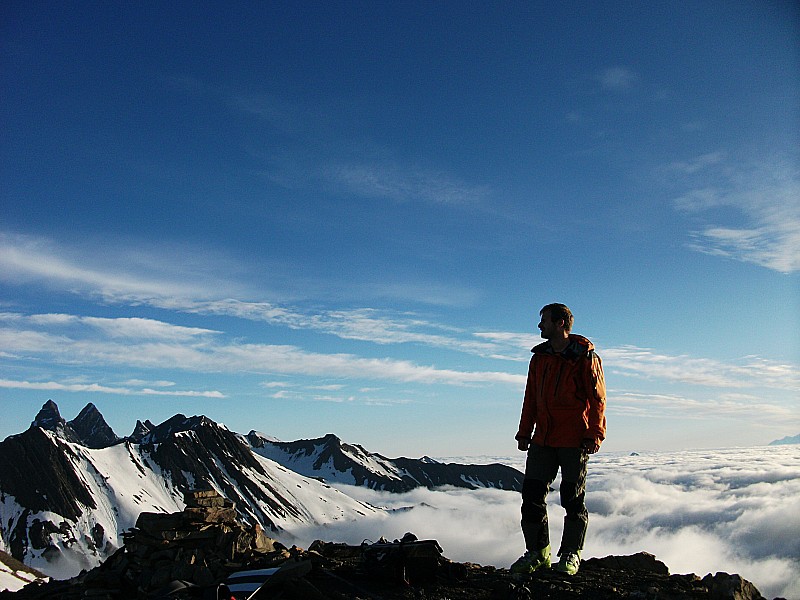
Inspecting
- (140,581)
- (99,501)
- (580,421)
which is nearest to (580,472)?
(580,421)

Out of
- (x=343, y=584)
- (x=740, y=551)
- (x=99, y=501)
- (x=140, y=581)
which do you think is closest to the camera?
(x=343, y=584)

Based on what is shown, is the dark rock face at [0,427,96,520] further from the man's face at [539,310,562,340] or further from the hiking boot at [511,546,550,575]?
the man's face at [539,310,562,340]

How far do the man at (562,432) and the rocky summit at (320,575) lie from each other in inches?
22.9

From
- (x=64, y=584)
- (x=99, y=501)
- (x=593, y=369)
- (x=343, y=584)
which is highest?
(x=593, y=369)

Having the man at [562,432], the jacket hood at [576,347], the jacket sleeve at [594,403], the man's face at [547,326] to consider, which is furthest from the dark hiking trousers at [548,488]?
the man's face at [547,326]

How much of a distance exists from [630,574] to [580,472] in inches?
73.7

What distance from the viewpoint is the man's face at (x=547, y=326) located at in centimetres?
913

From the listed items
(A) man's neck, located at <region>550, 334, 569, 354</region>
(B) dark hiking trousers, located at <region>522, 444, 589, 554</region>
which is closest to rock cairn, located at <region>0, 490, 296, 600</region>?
(B) dark hiking trousers, located at <region>522, 444, 589, 554</region>

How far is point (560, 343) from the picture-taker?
9.12 meters

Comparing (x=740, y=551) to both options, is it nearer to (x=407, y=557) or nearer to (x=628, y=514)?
(x=628, y=514)

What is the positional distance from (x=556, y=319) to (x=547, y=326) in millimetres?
171

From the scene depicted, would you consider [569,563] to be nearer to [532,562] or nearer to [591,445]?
[532,562]

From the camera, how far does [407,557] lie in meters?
8.41

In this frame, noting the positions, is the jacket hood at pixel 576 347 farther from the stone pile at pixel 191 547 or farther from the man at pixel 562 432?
the stone pile at pixel 191 547
